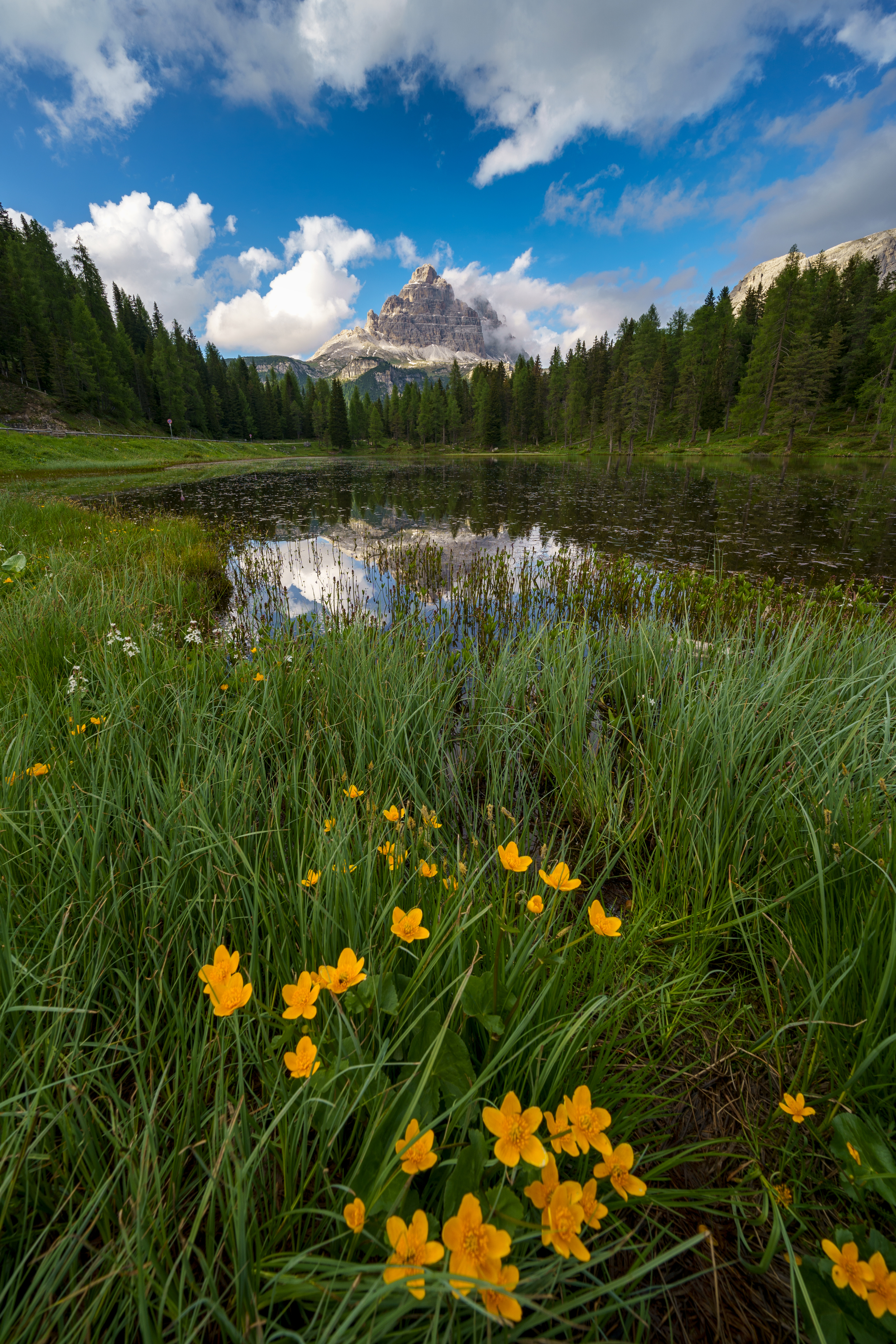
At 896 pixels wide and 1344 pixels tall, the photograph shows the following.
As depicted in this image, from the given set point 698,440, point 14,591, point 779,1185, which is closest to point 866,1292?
point 779,1185

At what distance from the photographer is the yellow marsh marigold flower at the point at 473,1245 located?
0.67 m

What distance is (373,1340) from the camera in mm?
753

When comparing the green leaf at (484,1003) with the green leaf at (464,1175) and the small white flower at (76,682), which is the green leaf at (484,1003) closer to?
the green leaf at (464,1175)

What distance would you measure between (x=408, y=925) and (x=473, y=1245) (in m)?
0.53

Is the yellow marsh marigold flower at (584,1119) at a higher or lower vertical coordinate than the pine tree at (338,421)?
lower

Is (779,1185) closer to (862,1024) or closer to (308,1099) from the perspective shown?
(862,1024)

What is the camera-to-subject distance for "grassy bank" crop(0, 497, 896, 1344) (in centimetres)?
84

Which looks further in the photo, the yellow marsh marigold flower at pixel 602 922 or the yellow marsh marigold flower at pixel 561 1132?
the yellow marsh marigold flower at pixel 602 922

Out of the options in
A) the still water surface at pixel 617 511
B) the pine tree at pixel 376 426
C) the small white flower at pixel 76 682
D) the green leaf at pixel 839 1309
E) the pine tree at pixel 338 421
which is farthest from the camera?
the pine tree at pixel 376 426

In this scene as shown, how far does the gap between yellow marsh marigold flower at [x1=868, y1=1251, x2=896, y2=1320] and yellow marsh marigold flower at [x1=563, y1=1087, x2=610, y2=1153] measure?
0.44 metres

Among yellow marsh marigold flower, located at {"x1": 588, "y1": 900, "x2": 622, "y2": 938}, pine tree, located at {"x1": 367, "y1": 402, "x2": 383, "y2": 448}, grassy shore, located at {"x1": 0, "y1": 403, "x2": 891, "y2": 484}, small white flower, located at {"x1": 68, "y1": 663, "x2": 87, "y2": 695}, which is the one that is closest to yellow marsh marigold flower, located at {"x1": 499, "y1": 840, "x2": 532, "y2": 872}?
yellow marsh marigold flower, located at {"x1": 588, "y1": 900, "x2": 622, "y2": 938}

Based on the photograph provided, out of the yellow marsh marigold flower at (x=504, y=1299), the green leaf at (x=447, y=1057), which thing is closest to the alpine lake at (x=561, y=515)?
the green leaf at (x=447, y=1057)

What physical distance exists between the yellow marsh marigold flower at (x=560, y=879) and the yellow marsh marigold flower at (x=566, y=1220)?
19.0 inches

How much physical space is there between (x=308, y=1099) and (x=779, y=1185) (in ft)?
3.69
